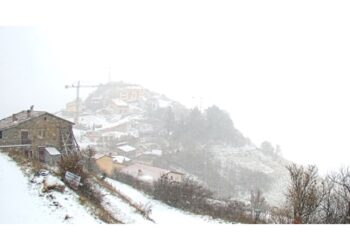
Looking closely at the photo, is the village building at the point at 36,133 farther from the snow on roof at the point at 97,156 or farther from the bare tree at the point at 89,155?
the snow on roof at the point at 97,156

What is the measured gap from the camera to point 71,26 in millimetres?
2879

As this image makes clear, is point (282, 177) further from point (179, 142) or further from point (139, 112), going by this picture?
point (139, 112)

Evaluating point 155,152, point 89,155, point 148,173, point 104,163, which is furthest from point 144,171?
point 89,155

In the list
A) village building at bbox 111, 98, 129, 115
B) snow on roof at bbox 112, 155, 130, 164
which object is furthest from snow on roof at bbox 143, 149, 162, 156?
village building at bbox 111, 98, 129, 115

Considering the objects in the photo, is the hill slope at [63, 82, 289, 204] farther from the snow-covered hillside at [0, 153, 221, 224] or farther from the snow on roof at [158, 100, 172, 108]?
the snow-covered hillside at [0, 153, 221, 224]

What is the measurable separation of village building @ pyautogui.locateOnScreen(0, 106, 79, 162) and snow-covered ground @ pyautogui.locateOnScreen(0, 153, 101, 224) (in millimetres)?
136

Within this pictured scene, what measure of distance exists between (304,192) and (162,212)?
1016 millimetres

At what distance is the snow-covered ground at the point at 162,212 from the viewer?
2.99 meters

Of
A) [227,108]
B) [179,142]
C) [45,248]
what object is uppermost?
[227,108]

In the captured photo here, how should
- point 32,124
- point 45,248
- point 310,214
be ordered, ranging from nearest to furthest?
1. point 45,248
2. point 32,124
3. point 310,214

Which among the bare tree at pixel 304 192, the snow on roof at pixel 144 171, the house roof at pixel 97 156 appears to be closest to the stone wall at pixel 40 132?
the house roof at pixel 97 156

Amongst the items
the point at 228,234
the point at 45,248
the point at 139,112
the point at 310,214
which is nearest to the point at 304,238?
the point at 310,214

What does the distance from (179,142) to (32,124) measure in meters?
1.15

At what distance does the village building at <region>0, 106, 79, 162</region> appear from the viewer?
271cm
